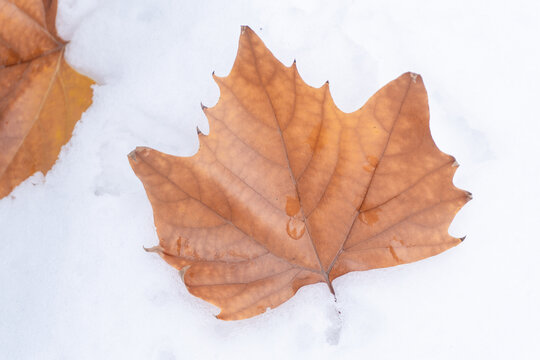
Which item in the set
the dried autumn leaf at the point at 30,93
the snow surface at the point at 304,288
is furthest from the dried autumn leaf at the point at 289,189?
the dried autumn leaf at the point at 30,93

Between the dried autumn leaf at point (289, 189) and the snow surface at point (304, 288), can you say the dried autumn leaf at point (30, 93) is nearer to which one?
the snow surface at point (304, 288)

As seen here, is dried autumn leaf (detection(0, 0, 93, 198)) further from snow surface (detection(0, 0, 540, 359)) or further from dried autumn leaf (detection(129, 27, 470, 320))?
dried autumn leaf (detection(129, 27, 470, 320))

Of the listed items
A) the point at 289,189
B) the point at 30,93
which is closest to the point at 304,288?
the point at 289,189

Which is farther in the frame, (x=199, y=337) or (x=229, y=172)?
(x=199, y=337)

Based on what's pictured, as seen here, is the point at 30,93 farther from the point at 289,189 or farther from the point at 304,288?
the point at 304,288

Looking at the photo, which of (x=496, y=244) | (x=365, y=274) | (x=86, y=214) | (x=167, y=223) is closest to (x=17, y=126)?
(x=86, y=214)

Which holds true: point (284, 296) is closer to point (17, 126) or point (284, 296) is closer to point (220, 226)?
point (220, 226)

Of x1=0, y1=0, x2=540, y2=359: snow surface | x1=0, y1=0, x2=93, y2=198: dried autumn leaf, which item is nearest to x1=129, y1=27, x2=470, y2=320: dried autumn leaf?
x1=0, y1=0, x2=540, y2=359: snow surface
